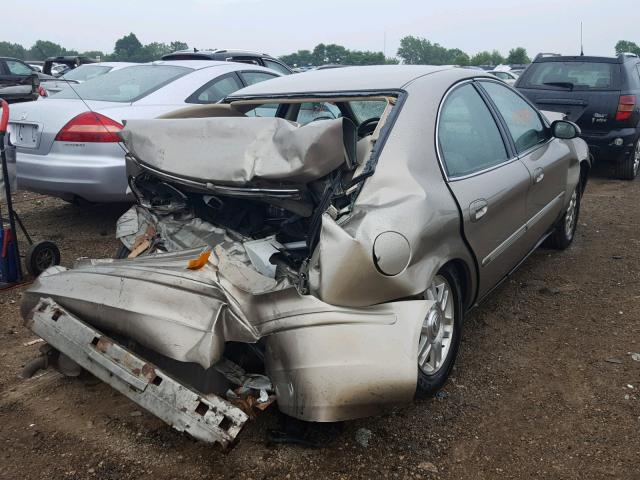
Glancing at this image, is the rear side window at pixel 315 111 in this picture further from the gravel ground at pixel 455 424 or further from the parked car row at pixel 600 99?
the parked car row at pixel 600 99

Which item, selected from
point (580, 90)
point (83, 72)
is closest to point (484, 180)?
point (580, 90)

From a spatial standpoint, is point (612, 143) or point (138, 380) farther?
point (612, 143)

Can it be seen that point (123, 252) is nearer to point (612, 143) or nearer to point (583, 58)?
point (612, 143)

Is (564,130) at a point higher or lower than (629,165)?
higher

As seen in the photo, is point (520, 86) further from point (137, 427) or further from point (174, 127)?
point (137, 427)

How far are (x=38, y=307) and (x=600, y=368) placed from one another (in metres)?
2.89

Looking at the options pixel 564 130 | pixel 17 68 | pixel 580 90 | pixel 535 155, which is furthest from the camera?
pixel 17 68

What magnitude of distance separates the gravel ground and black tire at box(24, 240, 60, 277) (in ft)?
1.56

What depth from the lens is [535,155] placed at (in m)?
3.99

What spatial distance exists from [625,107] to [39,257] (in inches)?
271

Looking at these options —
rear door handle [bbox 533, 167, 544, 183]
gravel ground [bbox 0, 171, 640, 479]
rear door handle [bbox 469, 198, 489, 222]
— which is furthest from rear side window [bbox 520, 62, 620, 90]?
rear door handle [bbox 469, 198, 489, 222]

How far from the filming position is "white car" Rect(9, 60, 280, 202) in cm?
500

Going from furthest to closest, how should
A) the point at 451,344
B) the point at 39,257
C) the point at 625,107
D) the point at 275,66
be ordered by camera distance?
the point at 275,66 → the point at 625,107 → the point at 39,257 → the point at 451,344

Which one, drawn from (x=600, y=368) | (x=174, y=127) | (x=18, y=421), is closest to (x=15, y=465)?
(x=18, y=421)
